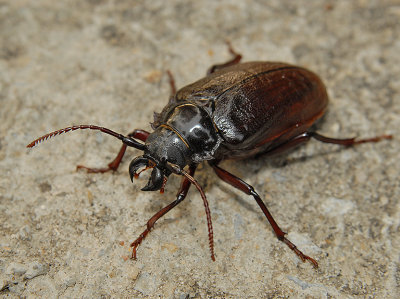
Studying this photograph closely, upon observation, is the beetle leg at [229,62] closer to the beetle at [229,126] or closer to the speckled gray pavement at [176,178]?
the speckled gray pavement at [176,178]

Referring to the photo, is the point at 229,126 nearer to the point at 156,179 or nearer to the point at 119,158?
the point at 156,179

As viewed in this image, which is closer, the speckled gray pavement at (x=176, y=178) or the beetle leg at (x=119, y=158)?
the speckled gray pavement at (x=176, y=178)

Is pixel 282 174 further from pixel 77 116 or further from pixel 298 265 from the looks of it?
pixel 77 116

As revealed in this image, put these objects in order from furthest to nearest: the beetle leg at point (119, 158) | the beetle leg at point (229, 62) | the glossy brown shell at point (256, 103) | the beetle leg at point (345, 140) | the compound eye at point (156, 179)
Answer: the beetle leg at point (229, 62), the beetle leg at point (345, 140), the beetle leg at point (119, 158), the glossy brown shell at point (256, 103), the compound eye at point (156, 179)

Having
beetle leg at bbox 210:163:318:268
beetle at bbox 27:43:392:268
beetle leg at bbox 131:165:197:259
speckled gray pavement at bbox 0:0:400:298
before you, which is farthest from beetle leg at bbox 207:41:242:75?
beetle leg at bbox 131:165:197:259

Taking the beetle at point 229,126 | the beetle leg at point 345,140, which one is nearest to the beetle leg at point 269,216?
the beetle at point 229,126

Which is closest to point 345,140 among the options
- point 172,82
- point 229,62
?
point 229,62

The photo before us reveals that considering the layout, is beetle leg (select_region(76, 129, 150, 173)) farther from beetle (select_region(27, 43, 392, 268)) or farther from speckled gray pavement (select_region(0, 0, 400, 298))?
speckled gray pavement (select_region(0, 0, 400, 298))

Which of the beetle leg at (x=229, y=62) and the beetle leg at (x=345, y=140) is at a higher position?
the beetle leg at (x=229, y=62)
